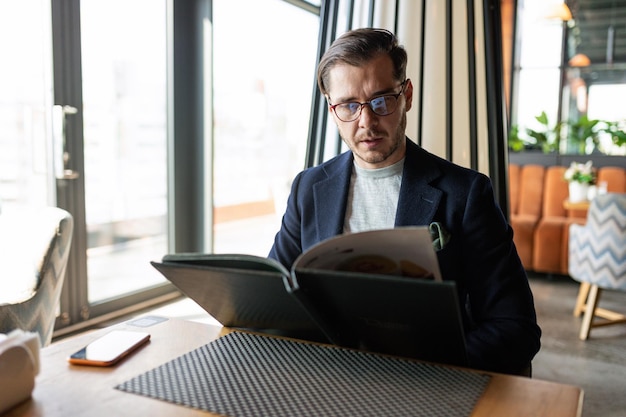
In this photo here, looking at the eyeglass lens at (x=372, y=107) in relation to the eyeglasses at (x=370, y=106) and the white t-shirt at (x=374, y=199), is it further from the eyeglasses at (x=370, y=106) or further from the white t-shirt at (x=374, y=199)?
the white t-shirt at (x=374, y=199)

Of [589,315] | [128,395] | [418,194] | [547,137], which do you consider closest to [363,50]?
[418,194]

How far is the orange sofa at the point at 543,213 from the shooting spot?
16.7 ft

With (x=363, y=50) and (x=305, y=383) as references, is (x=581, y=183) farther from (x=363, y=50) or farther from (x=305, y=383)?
(x=305, y=383)

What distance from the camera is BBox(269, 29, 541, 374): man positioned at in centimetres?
122

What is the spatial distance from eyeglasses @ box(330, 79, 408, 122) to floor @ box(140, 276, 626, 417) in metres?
1.86

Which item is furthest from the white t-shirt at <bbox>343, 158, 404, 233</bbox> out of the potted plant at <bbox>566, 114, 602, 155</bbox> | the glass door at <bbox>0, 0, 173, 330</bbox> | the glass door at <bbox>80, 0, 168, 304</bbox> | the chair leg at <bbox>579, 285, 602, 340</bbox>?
the potted plant at <bbox>566, 114, 602, 155</bbox>

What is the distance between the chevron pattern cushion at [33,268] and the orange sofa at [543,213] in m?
4.20

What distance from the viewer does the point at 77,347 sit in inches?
41.7

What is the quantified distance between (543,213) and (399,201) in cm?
459

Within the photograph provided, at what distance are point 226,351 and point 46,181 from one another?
2.53 m

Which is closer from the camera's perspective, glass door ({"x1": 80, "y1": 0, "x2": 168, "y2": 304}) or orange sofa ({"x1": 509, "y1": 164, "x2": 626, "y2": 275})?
glass door ({"x1": 80, "y1": 0, "x2": 168, "y2": 304})

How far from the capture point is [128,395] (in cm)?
87

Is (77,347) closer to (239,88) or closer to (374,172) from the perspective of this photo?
(374,172)

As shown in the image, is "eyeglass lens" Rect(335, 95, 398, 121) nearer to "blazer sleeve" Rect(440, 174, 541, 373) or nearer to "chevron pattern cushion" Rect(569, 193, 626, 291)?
"blazer sleeve" Rect(440, 174, 541, 373)
